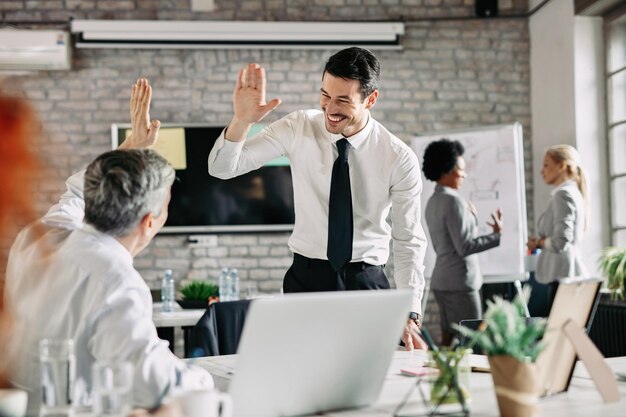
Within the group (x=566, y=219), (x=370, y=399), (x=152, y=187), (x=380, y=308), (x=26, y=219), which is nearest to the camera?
(x=26, y=219)

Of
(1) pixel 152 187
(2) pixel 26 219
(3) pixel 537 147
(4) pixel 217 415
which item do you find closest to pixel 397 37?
(3) pixel 537 147

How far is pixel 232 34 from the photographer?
20.8 ft

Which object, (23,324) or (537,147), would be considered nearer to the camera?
(23,324)

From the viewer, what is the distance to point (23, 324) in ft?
4.49

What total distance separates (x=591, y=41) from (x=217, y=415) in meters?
5.55

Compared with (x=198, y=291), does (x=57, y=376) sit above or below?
above

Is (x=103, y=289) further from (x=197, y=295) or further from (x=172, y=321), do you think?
(x=197, y=295)

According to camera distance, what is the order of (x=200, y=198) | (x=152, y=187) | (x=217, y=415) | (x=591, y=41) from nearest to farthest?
(x=217, y=415) → (x=152, y=187) → (x=591, y=41) → (x=200, y=198)

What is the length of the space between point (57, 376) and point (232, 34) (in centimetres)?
554

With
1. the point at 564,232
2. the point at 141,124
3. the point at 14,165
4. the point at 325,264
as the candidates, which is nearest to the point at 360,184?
the point at 325,264

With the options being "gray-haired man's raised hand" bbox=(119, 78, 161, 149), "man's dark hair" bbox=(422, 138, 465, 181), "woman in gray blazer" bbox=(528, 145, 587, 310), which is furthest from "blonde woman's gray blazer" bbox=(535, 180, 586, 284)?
"gray-haired man's raised hand" bbox=(119, 78, 161, 149)

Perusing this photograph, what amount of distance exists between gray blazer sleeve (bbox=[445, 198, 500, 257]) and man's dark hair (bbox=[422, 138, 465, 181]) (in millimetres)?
Result: 191

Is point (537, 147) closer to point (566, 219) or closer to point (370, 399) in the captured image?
point (566, 219)

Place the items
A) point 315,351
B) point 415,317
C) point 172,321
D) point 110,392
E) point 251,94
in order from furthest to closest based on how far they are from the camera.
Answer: point 172,321 → point 415,317 → point 251,94 → point 315,351 → point 110,392
